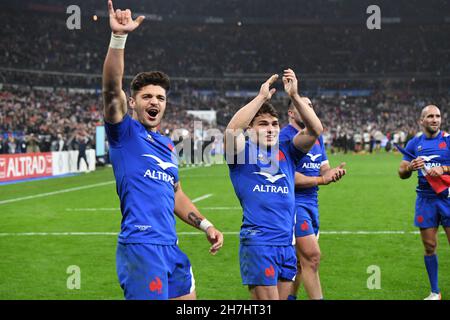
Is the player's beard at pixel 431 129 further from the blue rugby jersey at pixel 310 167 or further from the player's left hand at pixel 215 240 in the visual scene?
the player's left hand at pixel 215 240

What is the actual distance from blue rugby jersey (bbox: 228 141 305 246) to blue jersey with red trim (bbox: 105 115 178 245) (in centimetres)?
93

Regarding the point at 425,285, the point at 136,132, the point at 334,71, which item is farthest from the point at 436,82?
the point at 136,132

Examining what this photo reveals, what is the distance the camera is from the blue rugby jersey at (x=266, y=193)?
469 centimetres

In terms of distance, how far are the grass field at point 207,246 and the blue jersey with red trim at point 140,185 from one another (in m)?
3.27

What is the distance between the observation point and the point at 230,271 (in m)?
8.32

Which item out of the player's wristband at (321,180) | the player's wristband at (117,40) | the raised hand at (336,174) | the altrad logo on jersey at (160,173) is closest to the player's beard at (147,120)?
the altrad logo on jersey at (160,173)

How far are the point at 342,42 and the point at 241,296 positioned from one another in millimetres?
66156

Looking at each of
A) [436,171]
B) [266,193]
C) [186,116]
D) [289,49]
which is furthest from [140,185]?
[289,49]

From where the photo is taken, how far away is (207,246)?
10.2m

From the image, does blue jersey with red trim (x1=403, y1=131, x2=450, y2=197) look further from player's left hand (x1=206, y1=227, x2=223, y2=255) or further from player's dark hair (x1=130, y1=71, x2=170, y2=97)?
player's dark hair (x1=130, y1=71, x2=170, y2=97)

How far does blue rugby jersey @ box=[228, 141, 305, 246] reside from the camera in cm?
469

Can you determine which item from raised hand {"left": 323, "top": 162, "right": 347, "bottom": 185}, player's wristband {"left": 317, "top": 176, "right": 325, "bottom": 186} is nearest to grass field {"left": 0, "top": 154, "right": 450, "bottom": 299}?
player's wristband {"left": 317, "top": 176, "right": 325, "bottom": 186}

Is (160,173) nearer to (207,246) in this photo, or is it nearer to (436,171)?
(436,171)
